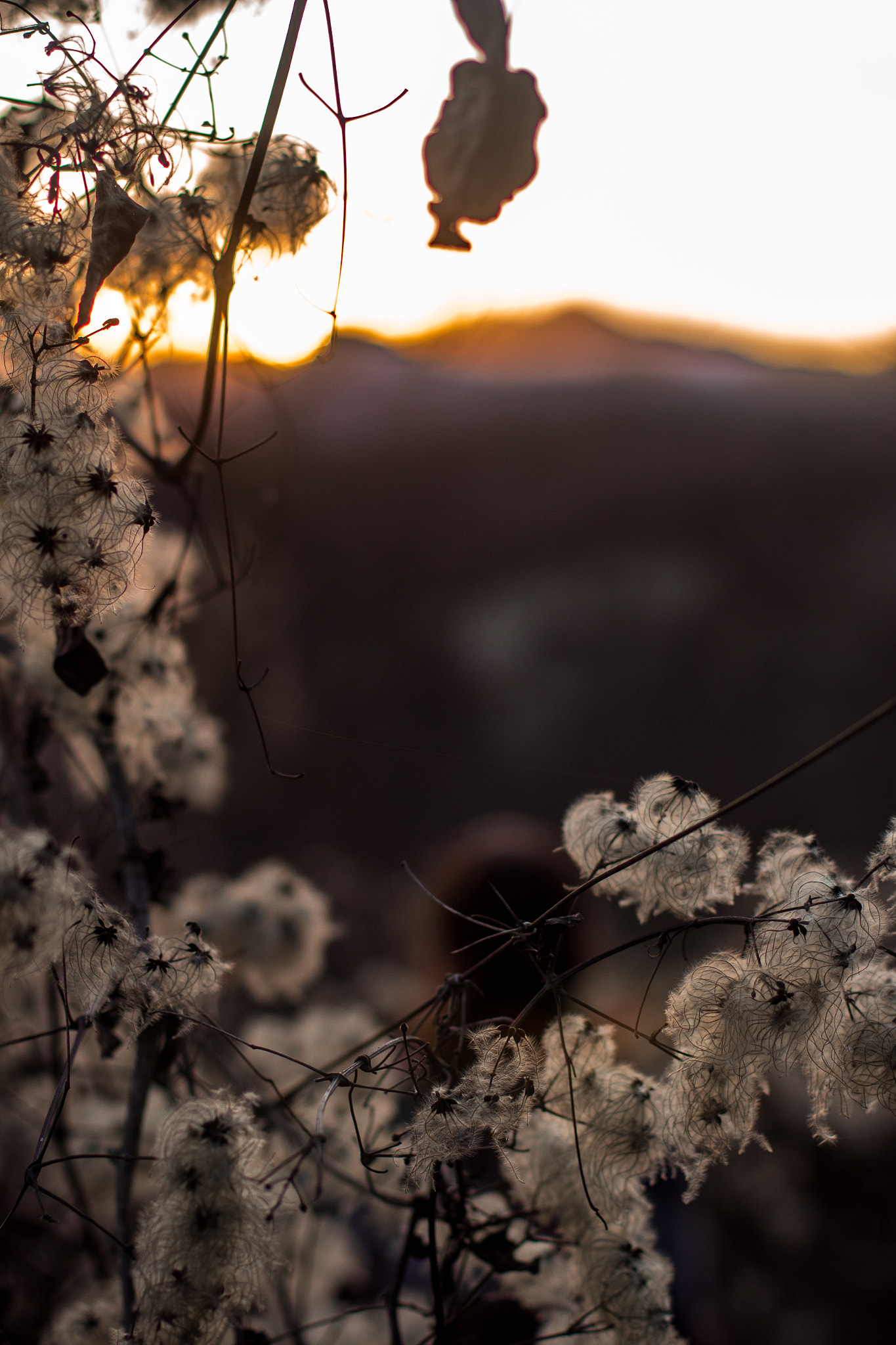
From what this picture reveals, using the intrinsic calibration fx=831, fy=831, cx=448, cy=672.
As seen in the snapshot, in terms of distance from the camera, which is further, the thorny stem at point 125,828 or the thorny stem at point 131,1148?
the thorny stem at point 125,828

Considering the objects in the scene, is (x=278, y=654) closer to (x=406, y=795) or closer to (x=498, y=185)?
(x=406, y=795)

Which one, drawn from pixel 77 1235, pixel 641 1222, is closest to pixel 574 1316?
pixel 641 1222

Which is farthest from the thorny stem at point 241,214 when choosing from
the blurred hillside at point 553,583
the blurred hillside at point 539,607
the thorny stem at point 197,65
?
the blurred hillside at point 553,583

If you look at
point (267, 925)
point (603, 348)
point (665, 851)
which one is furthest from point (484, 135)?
point (603, 348)

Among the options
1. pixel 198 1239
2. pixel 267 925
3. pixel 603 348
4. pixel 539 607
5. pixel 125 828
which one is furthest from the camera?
pixel 539 607

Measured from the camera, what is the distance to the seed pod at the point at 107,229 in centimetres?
53

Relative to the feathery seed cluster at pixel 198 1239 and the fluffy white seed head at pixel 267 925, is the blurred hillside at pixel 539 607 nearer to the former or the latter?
the fluffy white seed head at pixel 267 925

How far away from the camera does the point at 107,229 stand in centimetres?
53

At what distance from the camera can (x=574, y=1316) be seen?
749mm

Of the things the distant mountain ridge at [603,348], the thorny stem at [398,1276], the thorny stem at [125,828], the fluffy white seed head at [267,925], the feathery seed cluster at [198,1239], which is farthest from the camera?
the distant mountain ridge at [603,348]

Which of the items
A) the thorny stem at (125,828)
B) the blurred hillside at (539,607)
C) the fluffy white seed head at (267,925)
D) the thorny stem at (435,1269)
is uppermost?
the blurred hillside at (539,607)

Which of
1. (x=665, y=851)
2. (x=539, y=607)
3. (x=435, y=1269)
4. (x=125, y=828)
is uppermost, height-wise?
(x=539, y=607)

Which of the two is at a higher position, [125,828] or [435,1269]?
[125,828]

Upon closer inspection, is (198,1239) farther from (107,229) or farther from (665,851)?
(107,229)
